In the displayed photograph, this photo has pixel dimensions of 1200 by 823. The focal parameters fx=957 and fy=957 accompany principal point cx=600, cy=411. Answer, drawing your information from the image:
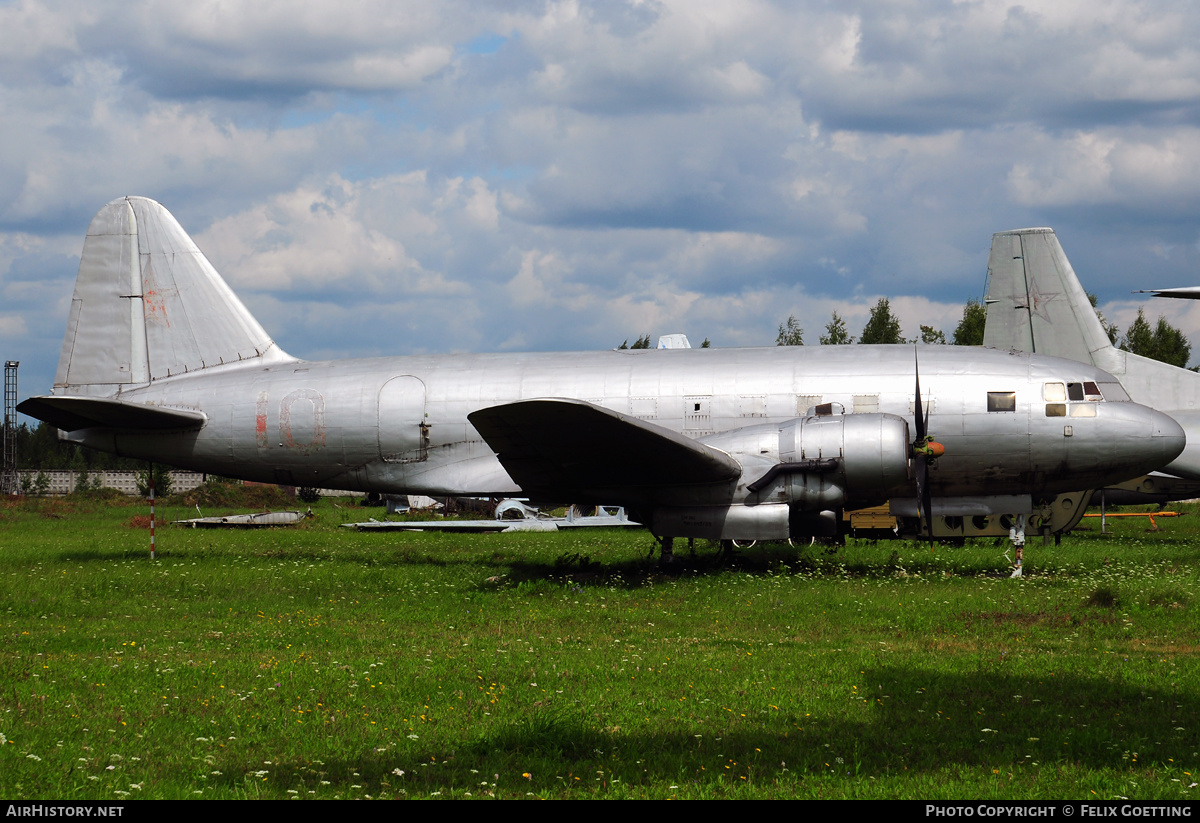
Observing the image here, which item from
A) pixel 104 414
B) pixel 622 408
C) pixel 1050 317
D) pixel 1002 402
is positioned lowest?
pixel 1002 402

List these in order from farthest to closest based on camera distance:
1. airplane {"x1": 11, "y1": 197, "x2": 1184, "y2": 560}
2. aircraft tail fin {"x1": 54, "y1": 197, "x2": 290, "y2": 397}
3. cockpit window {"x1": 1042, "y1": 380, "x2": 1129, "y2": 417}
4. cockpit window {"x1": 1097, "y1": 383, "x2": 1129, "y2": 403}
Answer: aircraft tail fin {"x1": 54, "y1": 197, "x2": 290, "y2": 397}
cockpit window {"x1": 1097, "y1": 383, "x2": 1129, "y2": 403}
cockpit window {"x1": 1042, "y1": 380, "x2": 1129, "y2": 417}
airplane {"x1": 11, "y1": 197, "x2": 1184, "y2": 560}

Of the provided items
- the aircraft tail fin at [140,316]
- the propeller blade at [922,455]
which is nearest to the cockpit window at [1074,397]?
the propeller blade at [922,455]

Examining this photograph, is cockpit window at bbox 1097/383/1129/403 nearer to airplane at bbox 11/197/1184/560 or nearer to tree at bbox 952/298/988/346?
airplane at bbox 11/197/1184/560

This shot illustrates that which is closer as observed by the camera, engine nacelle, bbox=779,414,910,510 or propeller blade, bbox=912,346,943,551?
engine nacelle, bbox=779,414,910,510

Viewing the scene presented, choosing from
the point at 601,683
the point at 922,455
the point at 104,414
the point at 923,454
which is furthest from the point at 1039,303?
the point at 104,414

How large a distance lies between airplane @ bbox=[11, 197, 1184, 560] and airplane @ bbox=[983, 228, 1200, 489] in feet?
26.0

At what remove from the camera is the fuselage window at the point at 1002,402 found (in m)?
16.5

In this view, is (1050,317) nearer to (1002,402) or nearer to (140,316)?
(1002,402)

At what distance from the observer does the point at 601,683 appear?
28.3 ft

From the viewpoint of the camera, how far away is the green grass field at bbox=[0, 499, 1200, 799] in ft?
→ 19.9

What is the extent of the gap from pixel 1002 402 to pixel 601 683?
10868 millimetres

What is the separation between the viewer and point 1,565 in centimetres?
1808

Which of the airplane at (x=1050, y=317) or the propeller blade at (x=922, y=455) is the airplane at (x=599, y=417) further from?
the airplane at (x=1050, y=317)

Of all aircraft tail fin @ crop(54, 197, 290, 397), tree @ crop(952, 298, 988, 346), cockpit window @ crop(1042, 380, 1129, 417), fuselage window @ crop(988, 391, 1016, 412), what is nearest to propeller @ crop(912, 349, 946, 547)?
fuselage window @ crop(988, 391, 1016, 412)
